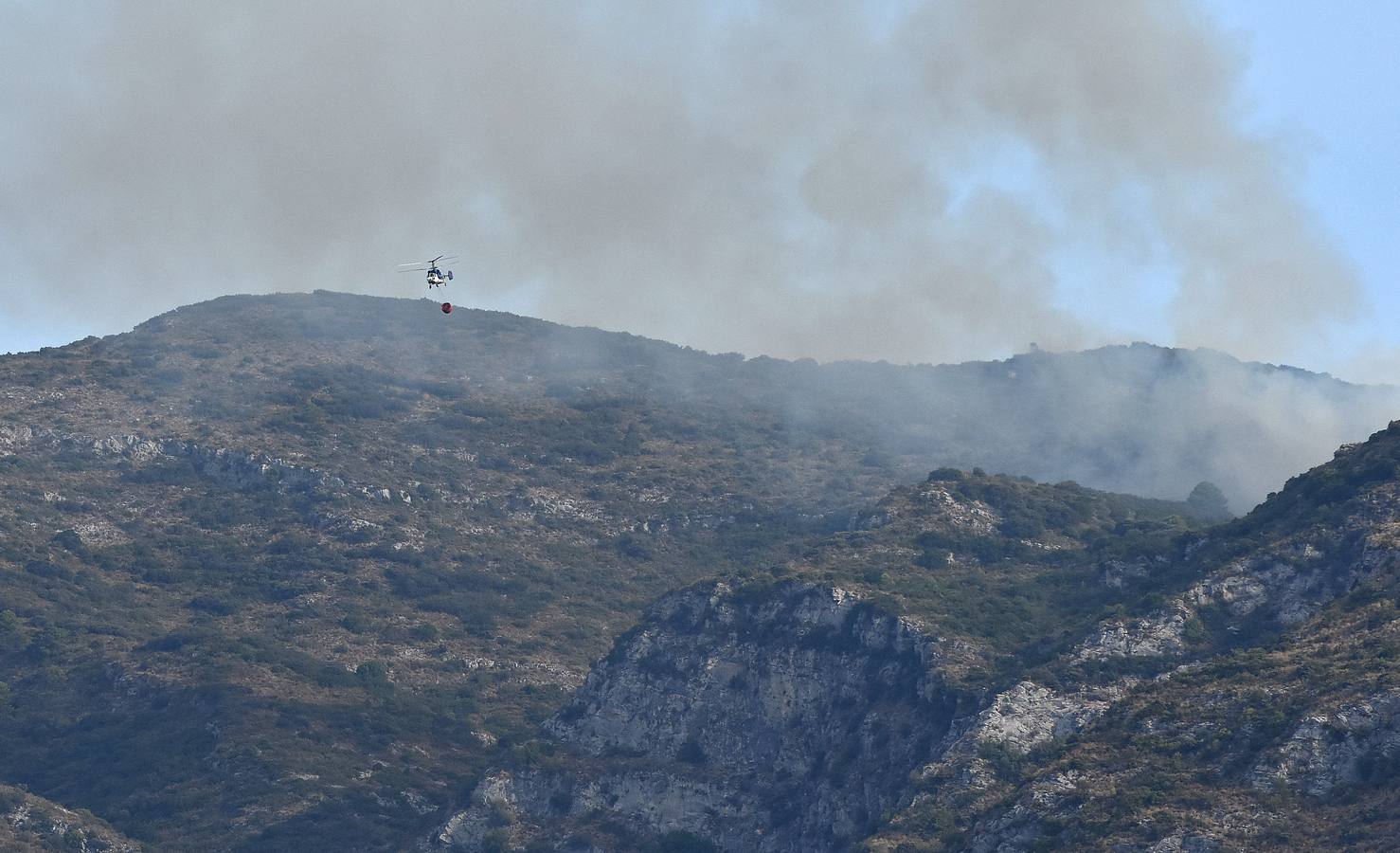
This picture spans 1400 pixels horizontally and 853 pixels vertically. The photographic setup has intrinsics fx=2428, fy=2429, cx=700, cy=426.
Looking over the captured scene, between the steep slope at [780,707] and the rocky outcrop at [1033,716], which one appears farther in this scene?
the steep slope at [780,707]

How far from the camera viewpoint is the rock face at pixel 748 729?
171125 millimetres

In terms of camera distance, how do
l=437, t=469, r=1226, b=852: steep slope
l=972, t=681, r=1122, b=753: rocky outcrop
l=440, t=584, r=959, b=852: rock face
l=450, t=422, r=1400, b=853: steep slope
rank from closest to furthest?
l=450, t=422, r=1400, b=853: steep slope < l=972, t=681, r=1122, b=753: rocky outcrop < l=440, t=584, r=959, b=852: rock face < l=437, t=469, r=1226, b=852: steep slope

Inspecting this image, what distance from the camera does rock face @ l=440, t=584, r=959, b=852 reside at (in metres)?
171

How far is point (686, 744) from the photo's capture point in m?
184

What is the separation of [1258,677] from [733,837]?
4279 cm

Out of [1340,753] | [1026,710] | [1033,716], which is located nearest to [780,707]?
[1026,710]

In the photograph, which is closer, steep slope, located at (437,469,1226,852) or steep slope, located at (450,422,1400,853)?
steep slope, located at (450,422,1400,853)

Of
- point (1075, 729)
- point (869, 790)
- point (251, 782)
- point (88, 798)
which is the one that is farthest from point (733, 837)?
point (88, 798)

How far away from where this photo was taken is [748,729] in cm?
18212

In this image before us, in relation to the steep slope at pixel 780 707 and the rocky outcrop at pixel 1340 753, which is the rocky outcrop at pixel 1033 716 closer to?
the steep slope at pixel 780 707

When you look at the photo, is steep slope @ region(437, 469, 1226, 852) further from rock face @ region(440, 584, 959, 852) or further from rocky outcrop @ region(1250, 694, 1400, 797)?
rocky outcrop @ region(1250, 694, 1400, 797)

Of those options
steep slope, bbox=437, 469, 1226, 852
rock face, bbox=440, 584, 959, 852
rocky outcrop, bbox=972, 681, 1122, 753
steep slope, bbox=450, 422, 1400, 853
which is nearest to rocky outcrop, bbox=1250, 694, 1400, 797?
steep slope, bbox=450, 422, 1400, 853

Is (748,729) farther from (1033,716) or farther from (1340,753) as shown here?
(1340,753)

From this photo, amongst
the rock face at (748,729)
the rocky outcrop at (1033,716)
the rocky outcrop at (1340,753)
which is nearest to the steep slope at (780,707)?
the rock face at (748,729)
